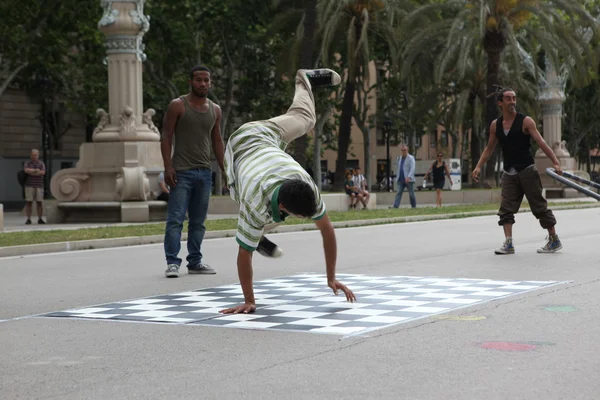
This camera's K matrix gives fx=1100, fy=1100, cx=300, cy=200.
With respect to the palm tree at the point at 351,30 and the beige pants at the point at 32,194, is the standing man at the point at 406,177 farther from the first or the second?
the beige pants at the point at 32,194

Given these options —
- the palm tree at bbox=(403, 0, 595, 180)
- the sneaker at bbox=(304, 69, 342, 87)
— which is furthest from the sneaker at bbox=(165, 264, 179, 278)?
the palm tree at bbox=(403, 0, 595, 180)

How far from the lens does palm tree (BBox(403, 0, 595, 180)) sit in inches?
1375

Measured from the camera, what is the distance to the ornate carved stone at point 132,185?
933 inches

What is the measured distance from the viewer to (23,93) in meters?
50.1

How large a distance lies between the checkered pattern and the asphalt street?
0.23m

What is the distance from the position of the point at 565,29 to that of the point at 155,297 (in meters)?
29.5

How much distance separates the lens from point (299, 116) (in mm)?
8969

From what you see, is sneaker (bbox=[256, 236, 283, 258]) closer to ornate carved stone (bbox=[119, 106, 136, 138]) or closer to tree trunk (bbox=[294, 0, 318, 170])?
ornate carved stone (bbox=[119, 106, 136, 138])

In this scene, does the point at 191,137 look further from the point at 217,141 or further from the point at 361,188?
the point at 361,188

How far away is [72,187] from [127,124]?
191cm

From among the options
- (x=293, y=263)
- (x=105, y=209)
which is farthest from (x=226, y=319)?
(x=105, y=209)

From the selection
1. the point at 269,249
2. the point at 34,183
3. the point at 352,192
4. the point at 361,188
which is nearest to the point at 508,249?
the point at 269,249

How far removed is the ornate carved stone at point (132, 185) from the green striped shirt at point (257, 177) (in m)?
15.6

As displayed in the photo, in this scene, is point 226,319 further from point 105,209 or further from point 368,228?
point 105,209
